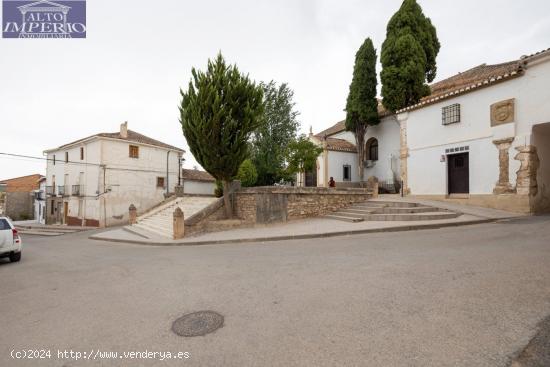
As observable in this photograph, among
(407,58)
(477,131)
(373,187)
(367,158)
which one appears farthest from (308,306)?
(367,158)

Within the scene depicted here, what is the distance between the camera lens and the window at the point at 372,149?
21.8 m

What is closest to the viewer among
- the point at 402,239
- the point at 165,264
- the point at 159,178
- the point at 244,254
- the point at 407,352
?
the point at 407,352

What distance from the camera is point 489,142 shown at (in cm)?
1239

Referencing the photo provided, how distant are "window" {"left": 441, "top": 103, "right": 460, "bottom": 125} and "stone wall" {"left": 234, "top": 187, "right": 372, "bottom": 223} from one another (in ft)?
21.0

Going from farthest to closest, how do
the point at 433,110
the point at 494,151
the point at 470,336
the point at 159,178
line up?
1. the point at 159,178
2. the point at 433,110
3. the point at 494,151
4. the point at 470,336

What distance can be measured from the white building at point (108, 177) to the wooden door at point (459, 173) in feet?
80.2

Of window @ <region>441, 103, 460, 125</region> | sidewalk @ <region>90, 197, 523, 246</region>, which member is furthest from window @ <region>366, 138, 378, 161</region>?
sidewalk @ <region>90, 197, 523, 246</region>

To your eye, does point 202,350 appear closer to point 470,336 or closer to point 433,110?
point 470,336

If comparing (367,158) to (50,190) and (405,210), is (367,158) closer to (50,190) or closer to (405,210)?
(405,210)

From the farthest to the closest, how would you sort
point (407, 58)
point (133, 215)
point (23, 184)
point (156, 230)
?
point (23, 184) < point (133, 215) < point (407, 58) < point (156, 230)

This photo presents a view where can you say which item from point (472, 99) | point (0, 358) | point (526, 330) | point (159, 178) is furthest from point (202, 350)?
point (159, 178)

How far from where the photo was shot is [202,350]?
9.12 ft

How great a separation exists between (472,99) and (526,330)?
13.9m

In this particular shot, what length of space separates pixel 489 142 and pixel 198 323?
1484cm
